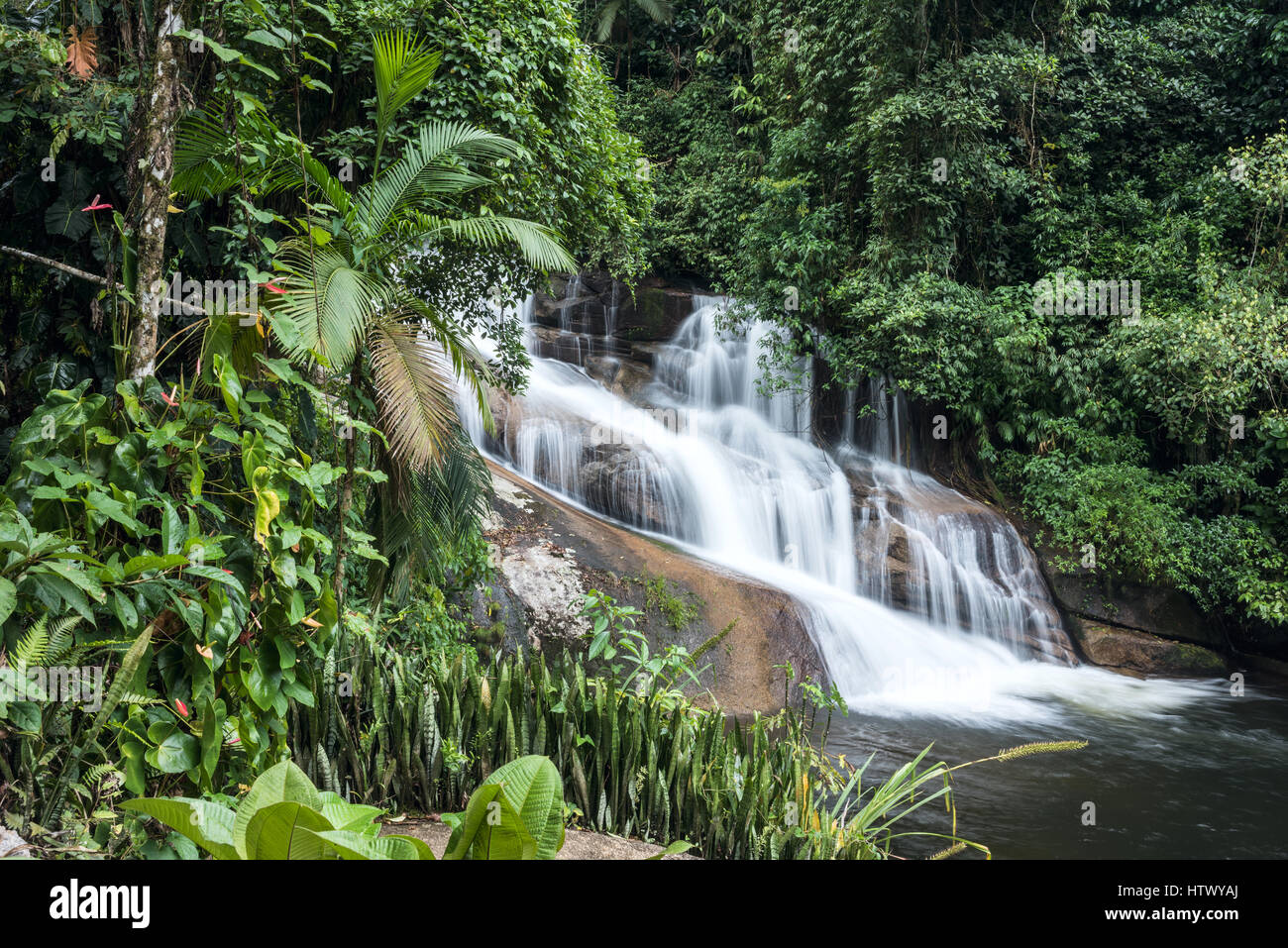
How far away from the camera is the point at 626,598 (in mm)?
8430

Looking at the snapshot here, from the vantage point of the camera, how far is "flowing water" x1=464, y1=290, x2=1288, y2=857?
22.9 ft

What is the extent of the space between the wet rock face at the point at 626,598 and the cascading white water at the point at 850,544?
790 mm

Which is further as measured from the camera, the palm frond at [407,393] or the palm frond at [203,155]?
the palm frond at [407,393]

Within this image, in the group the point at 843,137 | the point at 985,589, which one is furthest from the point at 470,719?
the point at 843,137

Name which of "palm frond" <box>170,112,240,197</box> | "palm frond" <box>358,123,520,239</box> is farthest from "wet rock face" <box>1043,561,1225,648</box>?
"palm frond" <box>170,112,240,197</box>

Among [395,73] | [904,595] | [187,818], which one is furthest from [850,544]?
[187,818]

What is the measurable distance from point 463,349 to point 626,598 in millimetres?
4107

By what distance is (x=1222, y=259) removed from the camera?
39.2ft

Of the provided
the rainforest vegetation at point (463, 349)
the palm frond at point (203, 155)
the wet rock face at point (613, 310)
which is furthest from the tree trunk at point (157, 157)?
the wet rock face at point (613, 310)

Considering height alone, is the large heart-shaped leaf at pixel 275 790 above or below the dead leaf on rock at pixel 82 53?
below

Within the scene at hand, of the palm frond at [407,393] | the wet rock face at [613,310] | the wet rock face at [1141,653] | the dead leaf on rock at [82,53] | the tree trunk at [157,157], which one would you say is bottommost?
the wet rock face at [1141,653]

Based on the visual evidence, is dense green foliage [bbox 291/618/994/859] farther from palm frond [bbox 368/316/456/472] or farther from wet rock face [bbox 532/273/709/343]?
wet rock face [bbox 532/273/709/343]

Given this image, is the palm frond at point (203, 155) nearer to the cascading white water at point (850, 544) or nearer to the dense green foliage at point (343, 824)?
the dense green foliage at point (343, 824)

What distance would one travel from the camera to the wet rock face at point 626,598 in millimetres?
7828
